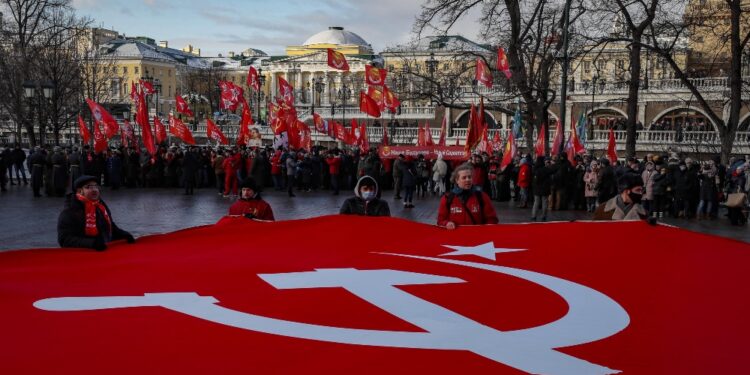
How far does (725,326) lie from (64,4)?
1575 inches

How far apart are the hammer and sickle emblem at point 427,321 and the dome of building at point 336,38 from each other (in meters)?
131

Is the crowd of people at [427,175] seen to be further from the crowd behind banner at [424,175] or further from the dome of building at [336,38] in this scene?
the dome of building at [336,38]

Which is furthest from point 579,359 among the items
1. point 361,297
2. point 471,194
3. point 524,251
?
point 471,194

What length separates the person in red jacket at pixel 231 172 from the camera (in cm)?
2417

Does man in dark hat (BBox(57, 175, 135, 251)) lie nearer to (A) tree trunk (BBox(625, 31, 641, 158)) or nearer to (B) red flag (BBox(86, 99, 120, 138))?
(A) tree trunk (BBox(625, 31, 641, 158))

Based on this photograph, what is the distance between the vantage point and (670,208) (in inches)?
817

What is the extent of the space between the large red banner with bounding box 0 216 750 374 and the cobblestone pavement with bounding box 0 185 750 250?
23.9 feet

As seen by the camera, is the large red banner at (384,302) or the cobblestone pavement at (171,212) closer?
the large red banner at (384,302)

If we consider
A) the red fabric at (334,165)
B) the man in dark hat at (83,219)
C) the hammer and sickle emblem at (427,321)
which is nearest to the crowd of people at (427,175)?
the red fabric at (334,165)

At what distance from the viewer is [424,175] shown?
2722 cm

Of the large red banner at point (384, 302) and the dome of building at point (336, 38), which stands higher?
the dome of building at point (336, 38)

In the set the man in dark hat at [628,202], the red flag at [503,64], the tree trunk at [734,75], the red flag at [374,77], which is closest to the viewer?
the man in dark hat at [628,202]

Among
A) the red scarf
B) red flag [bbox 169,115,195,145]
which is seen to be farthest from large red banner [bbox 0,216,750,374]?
red flag [bbox 169,115,195,145]

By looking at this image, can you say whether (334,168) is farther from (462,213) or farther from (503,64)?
(462,213)
